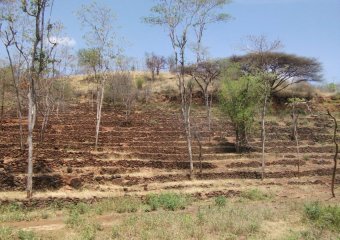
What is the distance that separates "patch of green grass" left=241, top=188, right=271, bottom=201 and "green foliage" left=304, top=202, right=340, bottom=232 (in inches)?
220

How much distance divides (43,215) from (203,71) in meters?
27.5

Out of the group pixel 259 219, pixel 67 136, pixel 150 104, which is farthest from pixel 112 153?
pixel 150 104

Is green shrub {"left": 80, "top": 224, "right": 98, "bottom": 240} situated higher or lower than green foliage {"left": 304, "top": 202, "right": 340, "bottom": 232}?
higher

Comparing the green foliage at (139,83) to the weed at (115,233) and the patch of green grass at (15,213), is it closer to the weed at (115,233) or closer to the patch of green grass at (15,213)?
the patch of green grass at (15,213)

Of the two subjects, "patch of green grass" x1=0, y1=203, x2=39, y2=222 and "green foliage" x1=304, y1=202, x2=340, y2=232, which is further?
"patch of green grass" x1=0, y1=203, x2=39, y2=222

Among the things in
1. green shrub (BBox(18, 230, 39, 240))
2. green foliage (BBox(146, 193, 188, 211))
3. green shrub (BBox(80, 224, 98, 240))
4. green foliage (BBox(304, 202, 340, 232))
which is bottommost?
green foliage (BBox(146, 193, 188, 211))

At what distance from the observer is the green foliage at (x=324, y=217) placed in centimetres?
1209

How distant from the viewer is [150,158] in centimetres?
2586

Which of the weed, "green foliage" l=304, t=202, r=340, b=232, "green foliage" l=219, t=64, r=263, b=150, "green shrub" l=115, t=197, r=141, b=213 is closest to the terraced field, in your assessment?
"green foliage" l=219, t=64, r=263, b=150

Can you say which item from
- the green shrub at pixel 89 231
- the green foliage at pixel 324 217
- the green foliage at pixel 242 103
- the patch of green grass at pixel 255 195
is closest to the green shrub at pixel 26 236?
the green shrub at pixel 89 231

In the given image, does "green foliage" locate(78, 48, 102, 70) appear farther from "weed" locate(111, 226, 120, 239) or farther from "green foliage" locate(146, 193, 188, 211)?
"weed" locate(111, 226, 120, 239)

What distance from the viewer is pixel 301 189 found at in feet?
71.2

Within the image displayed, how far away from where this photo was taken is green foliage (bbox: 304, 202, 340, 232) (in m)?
12.1

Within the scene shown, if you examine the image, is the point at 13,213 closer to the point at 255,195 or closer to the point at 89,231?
the point at 89,231
